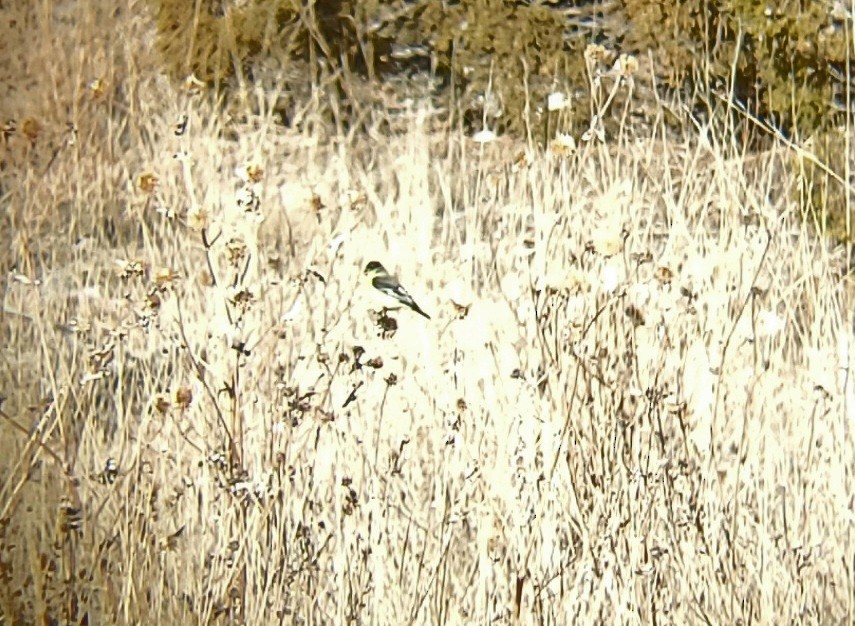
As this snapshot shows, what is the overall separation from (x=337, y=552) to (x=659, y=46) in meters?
2.99

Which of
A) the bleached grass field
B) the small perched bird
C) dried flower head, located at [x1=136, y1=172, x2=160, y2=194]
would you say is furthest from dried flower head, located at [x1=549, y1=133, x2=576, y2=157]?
dried flower head, located at [x1=136, y1=172, x2=160, y2=194]

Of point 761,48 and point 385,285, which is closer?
point 385,285

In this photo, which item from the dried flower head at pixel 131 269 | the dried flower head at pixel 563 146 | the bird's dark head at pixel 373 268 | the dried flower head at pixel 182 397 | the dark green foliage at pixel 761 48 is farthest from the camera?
the dark green foliage at pixel 761 48

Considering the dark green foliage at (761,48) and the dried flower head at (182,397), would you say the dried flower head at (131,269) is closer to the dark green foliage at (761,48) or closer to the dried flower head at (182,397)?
the dried flower head at (182,397)

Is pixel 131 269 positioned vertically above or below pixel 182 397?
above

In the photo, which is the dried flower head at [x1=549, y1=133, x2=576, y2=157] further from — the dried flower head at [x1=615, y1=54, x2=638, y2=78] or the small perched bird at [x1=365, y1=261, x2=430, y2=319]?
the small perched bird at [x1=365, y1=261, x2=430, y2=319]

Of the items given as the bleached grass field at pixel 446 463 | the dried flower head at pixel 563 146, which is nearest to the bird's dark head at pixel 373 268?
the bleached grass field at pixel 446 463

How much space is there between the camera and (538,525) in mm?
1959

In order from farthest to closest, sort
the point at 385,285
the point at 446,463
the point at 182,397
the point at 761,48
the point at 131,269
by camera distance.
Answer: the point at 761,48 < the point at 385,285 < the point at 446,463 < the point at 131,269 < the point at 182,397

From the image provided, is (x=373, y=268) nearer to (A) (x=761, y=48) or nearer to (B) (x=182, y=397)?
(B) (x=182, y=397)

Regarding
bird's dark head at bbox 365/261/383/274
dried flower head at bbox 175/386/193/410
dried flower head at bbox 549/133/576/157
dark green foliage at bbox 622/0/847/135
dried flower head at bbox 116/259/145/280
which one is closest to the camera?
dried flower head at bbox 175/386/193/410

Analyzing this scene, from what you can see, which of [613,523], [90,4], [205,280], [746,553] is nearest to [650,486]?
[613,523]

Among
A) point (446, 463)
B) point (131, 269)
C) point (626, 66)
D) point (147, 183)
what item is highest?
point (626, 66)

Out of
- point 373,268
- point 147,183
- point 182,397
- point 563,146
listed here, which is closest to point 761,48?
point 563,146
